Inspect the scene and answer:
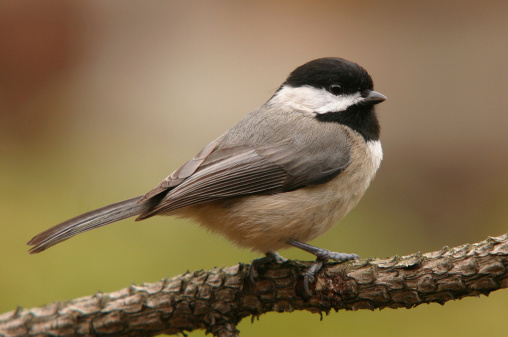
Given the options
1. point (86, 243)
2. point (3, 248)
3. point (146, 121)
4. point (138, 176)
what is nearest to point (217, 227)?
point (86, 243)

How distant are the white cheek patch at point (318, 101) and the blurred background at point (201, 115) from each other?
56.0 inches

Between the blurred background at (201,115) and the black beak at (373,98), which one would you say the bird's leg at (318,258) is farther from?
the blurred background at (201,115)

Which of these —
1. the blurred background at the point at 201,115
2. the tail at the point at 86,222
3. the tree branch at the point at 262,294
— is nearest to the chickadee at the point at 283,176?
the tail at the point at 86,222

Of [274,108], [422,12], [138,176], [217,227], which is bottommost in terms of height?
[217,227]

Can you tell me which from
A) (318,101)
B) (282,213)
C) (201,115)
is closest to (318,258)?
(282,213)

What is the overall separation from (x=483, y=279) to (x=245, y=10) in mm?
4687

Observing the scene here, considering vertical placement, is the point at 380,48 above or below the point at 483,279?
above

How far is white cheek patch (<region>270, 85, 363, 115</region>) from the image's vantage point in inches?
113

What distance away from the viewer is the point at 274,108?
115 inches

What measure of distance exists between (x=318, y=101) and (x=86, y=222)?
1.23m

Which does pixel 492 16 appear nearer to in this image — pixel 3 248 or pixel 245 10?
pixel 245 10

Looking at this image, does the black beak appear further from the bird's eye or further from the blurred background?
the blurred background

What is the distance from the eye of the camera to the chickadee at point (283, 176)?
256 centimetres

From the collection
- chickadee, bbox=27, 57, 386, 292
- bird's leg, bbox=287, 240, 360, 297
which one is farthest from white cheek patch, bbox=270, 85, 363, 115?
bird's leg, bbox=287, 240, 360, 297
